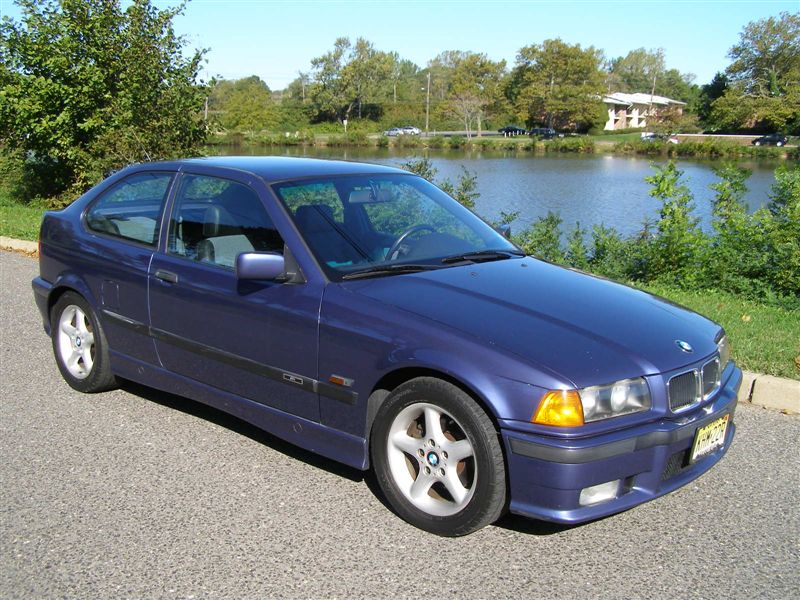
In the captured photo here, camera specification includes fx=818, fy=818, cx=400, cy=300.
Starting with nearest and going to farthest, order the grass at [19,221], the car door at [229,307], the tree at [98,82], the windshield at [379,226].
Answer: the car door at [229,307]
the windshield at [379,226]
the grass at [19,221]
the tree at [98,82]

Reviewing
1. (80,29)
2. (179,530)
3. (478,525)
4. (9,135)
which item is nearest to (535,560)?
(478,525)

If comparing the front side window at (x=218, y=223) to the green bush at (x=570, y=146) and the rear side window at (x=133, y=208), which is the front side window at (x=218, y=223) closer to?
the rear side window at (x=133, y=208)

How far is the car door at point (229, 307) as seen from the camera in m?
3.99

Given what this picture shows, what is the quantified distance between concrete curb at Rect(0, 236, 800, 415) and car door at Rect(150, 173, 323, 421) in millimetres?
3073

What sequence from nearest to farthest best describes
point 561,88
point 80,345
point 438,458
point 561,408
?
point 561,408 → point 438,458 → point 80,345 → point 561,88

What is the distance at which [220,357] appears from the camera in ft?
14.3

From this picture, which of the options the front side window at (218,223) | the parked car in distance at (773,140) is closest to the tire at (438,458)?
the front side window at (218,223)

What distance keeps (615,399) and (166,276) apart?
2618mm

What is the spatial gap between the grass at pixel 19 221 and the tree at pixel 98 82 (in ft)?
4.47

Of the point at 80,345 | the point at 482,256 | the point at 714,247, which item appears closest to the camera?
the point at 482,256

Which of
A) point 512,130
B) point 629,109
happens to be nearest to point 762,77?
point 512,130

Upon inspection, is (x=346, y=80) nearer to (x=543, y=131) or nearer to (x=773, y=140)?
(x=543, y=131)

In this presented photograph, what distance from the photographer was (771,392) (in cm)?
533

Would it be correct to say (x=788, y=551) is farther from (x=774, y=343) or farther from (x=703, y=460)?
(x=774, y=343)
